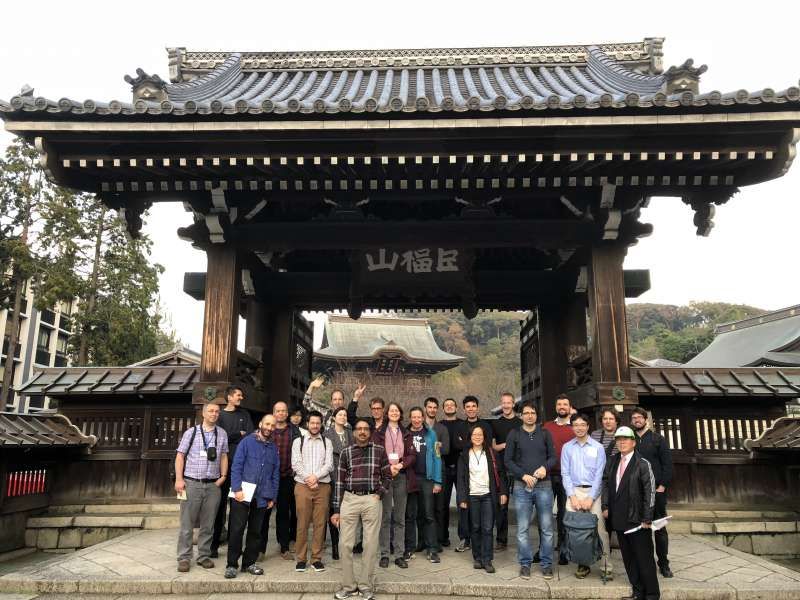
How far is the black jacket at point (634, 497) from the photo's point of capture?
481 cm

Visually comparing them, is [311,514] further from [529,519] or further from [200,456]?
[529,519]

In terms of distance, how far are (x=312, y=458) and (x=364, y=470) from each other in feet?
2.55

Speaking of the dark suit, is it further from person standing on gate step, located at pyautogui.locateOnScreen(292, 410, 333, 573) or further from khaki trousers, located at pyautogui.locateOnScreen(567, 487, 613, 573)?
person standing on gate step, located at pyautogui.locateOnScreen(292, 410, 333, 573)

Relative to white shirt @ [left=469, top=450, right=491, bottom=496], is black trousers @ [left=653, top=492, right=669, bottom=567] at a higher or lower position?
lower

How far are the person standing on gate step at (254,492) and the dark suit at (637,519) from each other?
3363 millimetres

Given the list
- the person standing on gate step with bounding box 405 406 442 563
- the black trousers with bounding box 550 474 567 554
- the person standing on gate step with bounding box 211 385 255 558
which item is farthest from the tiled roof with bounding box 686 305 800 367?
the person standing on gate step with bounding box 211 385 255 558

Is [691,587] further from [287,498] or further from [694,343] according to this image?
[694,343]

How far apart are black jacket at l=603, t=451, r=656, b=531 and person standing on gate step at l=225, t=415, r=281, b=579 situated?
3.36m

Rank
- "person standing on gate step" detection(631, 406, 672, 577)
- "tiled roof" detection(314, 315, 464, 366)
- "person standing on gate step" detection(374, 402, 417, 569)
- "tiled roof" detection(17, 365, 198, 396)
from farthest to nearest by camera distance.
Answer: "tiled roof" detection(314, 315, 464, 366) → "tiled roof" detection(17, 365, 198, 396) → "person standing on gate step" detection(374, 402, 417, 569) → "person standing on gate step" detection(631, 406, 672, 577)

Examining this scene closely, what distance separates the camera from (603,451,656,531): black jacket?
4.81 m

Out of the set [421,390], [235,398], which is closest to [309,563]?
[235,398]

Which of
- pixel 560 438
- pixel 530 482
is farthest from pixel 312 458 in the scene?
pixel 560 438

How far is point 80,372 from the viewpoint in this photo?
9062mm

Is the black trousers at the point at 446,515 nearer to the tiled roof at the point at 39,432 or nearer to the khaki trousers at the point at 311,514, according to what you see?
the khaki trousers at the point at 311,514
